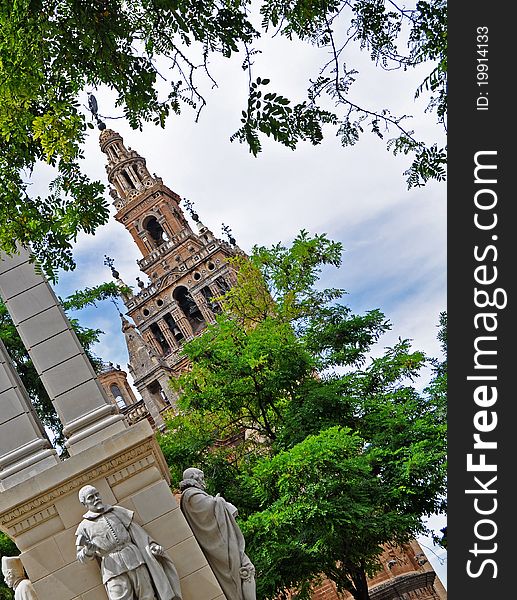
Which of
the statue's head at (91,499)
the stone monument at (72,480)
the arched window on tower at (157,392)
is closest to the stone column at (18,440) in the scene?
the stone monument at (72,480)

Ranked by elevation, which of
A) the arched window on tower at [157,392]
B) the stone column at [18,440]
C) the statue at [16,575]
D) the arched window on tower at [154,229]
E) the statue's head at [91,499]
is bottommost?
the statue at [16,575]

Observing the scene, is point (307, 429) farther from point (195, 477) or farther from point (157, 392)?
point (157, 392)

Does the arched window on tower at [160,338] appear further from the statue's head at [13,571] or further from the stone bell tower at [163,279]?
the statue's head at [13,571]

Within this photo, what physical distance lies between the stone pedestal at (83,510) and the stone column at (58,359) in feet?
1.07

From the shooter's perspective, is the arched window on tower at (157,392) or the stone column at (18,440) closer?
the stone column at (18,440)

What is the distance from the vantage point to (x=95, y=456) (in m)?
7.96

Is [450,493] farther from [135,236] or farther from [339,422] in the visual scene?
[135,236]

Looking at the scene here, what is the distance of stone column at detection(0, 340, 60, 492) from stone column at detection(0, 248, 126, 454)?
305mm

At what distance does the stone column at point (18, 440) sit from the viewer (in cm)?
815

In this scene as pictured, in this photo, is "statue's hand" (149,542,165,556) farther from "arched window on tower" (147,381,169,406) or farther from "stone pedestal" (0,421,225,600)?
"arched window on tower" (147,381,169,406)

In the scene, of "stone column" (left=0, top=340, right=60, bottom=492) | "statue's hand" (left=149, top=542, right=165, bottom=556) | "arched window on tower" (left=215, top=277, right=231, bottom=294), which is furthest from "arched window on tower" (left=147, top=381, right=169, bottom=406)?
"statue's hand" (left=149, top=542, right=165, bottom=556)

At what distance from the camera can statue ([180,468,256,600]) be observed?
26.1 ft

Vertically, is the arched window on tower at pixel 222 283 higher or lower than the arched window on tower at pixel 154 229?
lower

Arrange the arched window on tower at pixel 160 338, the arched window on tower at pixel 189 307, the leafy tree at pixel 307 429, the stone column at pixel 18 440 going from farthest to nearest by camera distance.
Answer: the arched window on tower at pixel 160 338 < the arched window on tower at pixel 189 307 < the leafy tree at pixel 307 429 < the stone column at pixel 18 440
